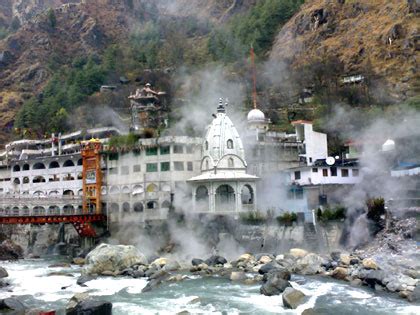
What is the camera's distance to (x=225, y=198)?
A: 173 feet

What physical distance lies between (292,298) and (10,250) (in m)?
39.8

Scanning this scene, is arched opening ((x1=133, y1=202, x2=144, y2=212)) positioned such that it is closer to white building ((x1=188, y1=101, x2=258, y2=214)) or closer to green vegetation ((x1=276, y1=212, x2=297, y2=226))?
white building ((x1=188, y1=101, x2=258, y2=214))

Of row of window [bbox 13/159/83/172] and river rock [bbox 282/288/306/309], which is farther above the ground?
row of window [bbox 13/159/83/172]

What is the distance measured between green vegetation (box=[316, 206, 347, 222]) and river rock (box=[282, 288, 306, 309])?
15.8 metres

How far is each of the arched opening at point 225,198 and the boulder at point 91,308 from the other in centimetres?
2549

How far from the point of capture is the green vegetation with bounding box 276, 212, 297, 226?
4553 centimetres

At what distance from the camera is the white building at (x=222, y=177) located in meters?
50.9

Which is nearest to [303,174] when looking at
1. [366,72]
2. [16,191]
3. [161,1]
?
[366,72]

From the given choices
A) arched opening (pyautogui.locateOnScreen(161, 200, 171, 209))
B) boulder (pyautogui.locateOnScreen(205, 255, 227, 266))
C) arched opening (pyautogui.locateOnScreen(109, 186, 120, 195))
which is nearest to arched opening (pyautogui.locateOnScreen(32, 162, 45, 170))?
arched opening (pyautogui.locateOnScreen(109, 186, 120, 195))

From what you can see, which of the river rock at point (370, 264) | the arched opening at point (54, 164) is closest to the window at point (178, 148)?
the arched opening at point (54, 164)

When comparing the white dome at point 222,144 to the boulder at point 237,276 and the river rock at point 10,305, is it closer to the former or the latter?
the boulder at point 237,276

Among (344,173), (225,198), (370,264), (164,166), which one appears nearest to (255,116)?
(164,166)

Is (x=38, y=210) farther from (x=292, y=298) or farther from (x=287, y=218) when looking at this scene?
(x=292, y=298)

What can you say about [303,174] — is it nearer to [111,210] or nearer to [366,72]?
[111,210]
